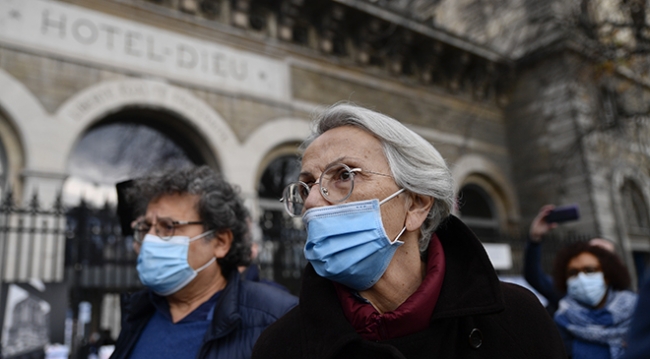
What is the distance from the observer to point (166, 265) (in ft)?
8.21

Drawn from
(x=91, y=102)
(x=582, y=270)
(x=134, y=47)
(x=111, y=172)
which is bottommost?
(x=582, y=270)

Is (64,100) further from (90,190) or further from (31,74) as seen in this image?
(90,190)

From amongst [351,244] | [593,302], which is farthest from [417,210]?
[593,302]

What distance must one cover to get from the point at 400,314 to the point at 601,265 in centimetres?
264

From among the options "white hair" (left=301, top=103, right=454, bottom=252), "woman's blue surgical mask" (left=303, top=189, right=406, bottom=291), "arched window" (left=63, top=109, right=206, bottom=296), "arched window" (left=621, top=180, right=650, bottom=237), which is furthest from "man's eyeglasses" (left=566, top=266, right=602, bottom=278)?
"arched window" (left=621, top=180, right=650, bottom=237)

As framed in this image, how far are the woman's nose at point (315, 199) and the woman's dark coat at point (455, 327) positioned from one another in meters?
0.29

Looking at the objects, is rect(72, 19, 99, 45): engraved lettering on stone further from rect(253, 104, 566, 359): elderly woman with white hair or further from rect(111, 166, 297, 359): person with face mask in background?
rect(253, 104, 566, 359): elderly woman with white hair

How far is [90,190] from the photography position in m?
7.41

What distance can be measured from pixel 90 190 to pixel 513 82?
11045 mm

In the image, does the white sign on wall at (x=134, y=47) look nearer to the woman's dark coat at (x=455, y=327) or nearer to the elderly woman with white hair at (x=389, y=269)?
the elderly woman with white hair at (x=389, y=269)

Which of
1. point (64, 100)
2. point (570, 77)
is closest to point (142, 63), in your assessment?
point (64, 100)

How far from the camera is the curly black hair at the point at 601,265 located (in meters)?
3.43

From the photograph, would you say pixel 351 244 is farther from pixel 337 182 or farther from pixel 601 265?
pixel 601 265

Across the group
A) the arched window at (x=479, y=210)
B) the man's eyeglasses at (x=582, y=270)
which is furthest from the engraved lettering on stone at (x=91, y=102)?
the arched window at (x=479, y=210)
